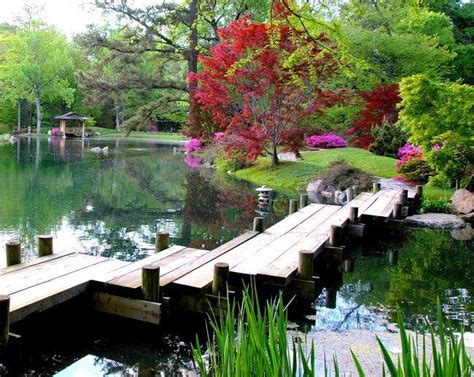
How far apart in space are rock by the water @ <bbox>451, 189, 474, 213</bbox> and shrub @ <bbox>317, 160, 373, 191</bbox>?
2.93 metres

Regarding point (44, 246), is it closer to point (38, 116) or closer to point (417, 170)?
point (417, 170)

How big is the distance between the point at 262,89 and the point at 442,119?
A: 6722 millimetres

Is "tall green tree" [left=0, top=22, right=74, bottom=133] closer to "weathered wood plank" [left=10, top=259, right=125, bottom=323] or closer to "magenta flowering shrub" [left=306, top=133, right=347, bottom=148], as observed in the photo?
"magenta flowering shrub" [left=306, top=133, right=347, bottom=148]

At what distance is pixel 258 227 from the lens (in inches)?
268

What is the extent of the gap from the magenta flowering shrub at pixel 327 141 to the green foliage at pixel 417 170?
7581mm

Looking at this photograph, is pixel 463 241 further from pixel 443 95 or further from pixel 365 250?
pixel 443 95

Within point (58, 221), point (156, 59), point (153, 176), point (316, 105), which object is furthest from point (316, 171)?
point (156, 59)

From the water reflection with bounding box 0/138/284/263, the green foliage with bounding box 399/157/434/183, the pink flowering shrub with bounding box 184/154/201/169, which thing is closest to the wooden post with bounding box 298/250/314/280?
the water reflection with bounding box 0/138/284/263

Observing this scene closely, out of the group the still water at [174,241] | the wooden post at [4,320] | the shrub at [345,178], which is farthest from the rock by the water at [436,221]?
the wooden post at [4,320]

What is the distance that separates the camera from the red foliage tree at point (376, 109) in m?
19.3

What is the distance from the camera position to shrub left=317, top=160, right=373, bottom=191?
1330 cm

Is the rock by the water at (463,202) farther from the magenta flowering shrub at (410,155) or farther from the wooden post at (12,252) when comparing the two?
the wooden post at (12,252)

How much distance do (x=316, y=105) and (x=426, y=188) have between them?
4.84 metres

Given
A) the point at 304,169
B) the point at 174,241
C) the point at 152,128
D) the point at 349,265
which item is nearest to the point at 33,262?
the point at 174,241
